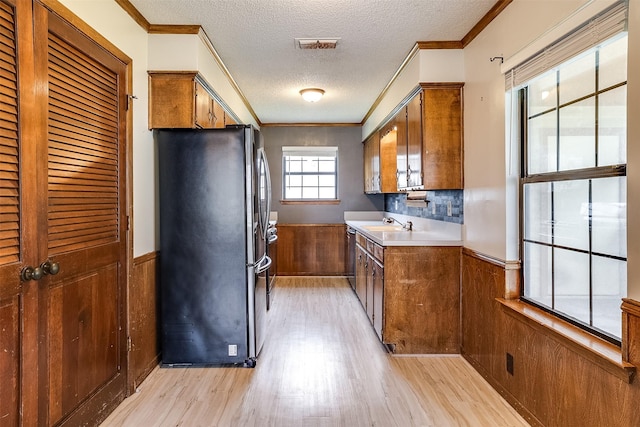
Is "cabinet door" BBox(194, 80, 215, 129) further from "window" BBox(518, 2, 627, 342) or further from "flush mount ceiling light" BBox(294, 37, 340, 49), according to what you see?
"window" BBox(518, 2, 627, 342)

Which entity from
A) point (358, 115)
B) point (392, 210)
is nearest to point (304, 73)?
point (358, 115)

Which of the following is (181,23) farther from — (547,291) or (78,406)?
(547,291)

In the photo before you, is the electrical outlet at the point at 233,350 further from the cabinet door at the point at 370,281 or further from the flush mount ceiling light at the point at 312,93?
the flush mount ceiling light at the point at 312,93

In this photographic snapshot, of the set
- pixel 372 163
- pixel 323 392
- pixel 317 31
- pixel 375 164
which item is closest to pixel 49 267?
pixel 323 392

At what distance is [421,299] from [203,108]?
233 cm

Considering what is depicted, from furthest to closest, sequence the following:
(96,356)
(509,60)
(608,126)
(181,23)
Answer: (181,23) → (509,60) → (96,356) → (608,126)

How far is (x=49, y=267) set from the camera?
1.71 m

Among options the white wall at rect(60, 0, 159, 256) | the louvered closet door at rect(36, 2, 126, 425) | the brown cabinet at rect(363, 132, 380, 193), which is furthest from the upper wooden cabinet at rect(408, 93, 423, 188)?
the louvered closet door at rect(36, 2, 126, 425)

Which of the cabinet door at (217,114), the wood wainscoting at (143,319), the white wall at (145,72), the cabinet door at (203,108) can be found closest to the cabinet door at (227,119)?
the cabinet door at (217,114)

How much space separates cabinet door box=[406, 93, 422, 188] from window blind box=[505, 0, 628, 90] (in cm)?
92

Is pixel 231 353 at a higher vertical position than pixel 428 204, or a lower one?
lower

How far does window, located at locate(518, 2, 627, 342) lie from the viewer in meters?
1.66

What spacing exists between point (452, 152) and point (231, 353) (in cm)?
234

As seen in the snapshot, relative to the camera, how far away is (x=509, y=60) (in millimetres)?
2318
